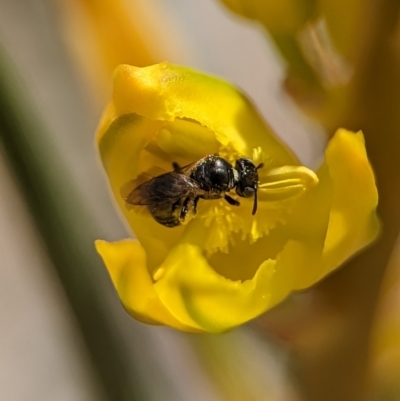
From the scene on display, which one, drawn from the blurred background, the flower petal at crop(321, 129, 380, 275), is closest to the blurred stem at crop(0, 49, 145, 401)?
the blurred background

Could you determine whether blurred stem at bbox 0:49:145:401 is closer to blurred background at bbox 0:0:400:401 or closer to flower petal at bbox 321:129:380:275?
blurred background at bbox 0:0:400:401

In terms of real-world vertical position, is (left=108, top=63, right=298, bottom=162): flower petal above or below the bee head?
above

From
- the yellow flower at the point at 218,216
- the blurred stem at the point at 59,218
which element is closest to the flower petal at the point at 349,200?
the yellow flower at the point at 218,216

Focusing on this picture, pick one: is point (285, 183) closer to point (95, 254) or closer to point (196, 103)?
point (196, 103)

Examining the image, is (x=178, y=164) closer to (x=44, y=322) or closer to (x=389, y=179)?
(x=389, y=179)

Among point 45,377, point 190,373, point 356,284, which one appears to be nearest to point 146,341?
point 190,373
